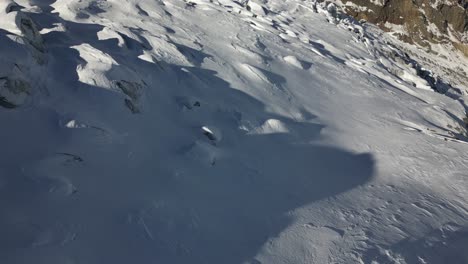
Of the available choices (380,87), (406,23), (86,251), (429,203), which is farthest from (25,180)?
(406,23)

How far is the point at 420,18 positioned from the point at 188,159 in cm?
6158

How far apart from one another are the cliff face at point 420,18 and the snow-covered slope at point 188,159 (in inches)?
1867

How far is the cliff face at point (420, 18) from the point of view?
5816 cm

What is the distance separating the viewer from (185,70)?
38.4 ft

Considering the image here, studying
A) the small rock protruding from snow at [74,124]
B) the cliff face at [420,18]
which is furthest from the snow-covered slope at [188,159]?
the cliff face at [420,18]

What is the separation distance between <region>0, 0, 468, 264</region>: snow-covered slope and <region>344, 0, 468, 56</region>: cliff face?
4743cm

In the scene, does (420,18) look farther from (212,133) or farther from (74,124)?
(74,124)

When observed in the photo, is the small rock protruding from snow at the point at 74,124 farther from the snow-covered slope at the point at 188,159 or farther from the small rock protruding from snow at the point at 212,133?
the small rock protruding from snow at the point at 212,133

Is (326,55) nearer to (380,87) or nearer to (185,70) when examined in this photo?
(380,87)

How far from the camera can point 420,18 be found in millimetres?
60531

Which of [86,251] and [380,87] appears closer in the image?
[86,251]

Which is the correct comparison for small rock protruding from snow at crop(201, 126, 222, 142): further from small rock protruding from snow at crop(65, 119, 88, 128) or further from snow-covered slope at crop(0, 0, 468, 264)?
small rock protruding from snow at crop(65, 119, 88, 128)

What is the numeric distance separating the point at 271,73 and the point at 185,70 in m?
4.31

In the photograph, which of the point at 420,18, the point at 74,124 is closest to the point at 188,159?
the point at 74,124
